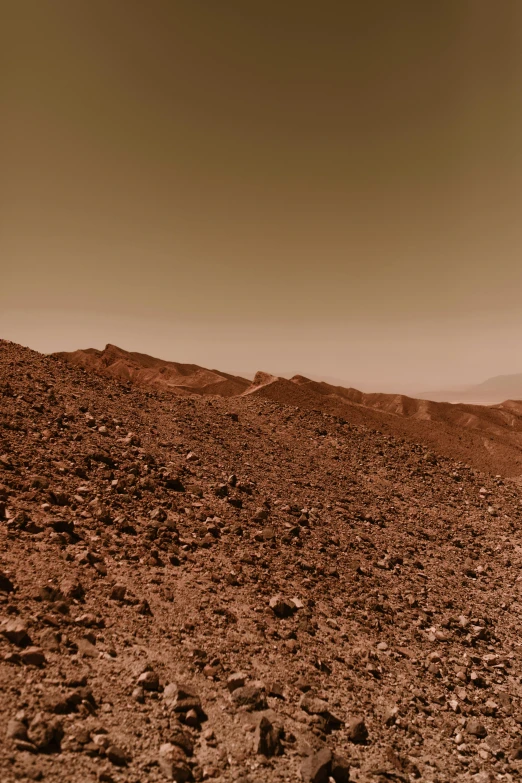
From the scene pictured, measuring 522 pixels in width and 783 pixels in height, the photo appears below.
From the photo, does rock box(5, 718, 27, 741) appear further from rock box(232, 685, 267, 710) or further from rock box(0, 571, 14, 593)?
rock box(232, 685, 267, 710)

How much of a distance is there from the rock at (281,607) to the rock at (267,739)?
1.62 metres

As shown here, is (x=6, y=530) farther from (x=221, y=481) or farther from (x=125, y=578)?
(x=221, y=481)

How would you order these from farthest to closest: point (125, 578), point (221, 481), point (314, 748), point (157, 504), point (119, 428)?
1. point (119, 428)
2. point (221, 481)
3. point (157, 504)
4. point (125, 578)
5. point (314, 748)

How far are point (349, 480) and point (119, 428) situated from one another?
5142 millimetres

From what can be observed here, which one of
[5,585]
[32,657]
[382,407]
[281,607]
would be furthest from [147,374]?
[32,657]

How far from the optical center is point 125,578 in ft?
16.8

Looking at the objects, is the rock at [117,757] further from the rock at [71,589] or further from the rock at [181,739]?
the rock at [71,589]

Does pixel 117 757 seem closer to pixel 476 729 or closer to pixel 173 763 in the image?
pixel 173 763

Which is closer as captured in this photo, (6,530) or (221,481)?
(6,530)

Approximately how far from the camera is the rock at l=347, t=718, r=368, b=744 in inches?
158

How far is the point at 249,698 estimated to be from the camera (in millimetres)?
4000

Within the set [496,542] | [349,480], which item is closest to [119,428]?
[349,480]

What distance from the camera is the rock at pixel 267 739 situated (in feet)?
11.7

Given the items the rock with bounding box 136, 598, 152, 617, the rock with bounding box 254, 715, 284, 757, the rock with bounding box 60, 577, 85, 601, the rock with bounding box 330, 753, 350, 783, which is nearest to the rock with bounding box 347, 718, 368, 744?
the rock with bounding box 330, 753, 350, 783
